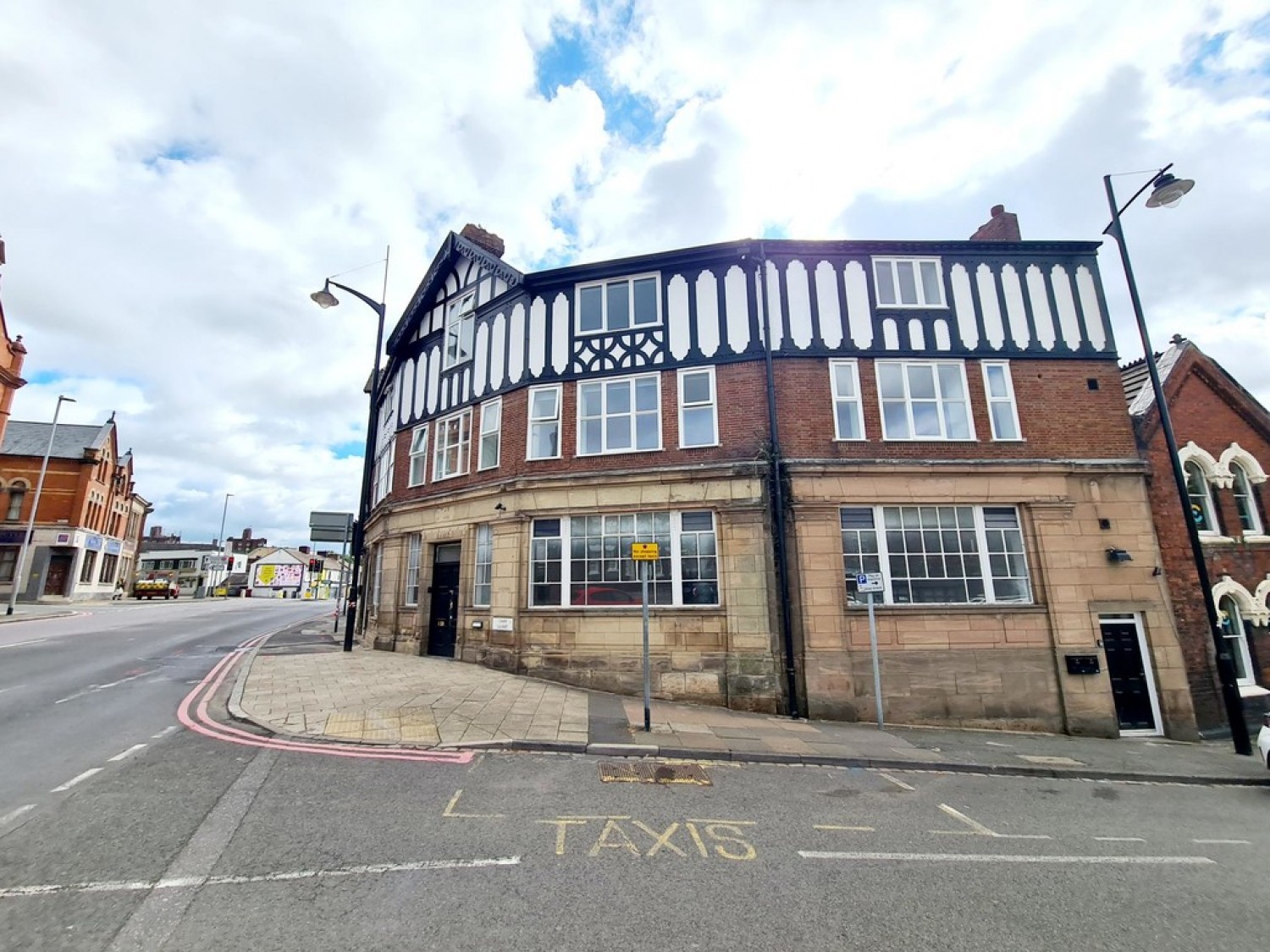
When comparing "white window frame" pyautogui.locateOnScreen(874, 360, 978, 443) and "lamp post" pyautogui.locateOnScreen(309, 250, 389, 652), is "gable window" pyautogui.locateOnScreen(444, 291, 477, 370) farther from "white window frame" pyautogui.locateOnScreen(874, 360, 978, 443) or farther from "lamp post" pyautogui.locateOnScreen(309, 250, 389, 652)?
"white window frame" pyautogui.locateOnScreen(874, 360, 978, 443)

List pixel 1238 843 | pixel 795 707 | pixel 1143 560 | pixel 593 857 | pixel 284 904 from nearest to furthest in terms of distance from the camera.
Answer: pixel 284 904
pixel 593 857
pixel 1238 843
pixel 795 707
pixel 1143 560

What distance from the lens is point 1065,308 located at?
14.7 metres

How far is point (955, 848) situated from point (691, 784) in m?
3.03

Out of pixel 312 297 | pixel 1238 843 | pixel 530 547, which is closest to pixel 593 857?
pixel 1238 843

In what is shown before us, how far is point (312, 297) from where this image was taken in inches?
628

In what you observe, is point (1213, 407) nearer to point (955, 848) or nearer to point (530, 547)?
point (955, 848)

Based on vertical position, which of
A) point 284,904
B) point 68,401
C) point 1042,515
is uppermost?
point 68,401

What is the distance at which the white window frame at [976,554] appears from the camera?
42.0ft

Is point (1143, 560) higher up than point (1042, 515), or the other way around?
point (1042, 515)

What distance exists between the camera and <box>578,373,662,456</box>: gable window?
14484mm

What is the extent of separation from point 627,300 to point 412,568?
11.0 meters

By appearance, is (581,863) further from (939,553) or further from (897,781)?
(939,553)

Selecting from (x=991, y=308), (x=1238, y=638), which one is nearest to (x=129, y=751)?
(x=991, y=308)

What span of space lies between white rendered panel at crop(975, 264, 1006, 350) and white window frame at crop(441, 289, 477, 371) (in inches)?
586
